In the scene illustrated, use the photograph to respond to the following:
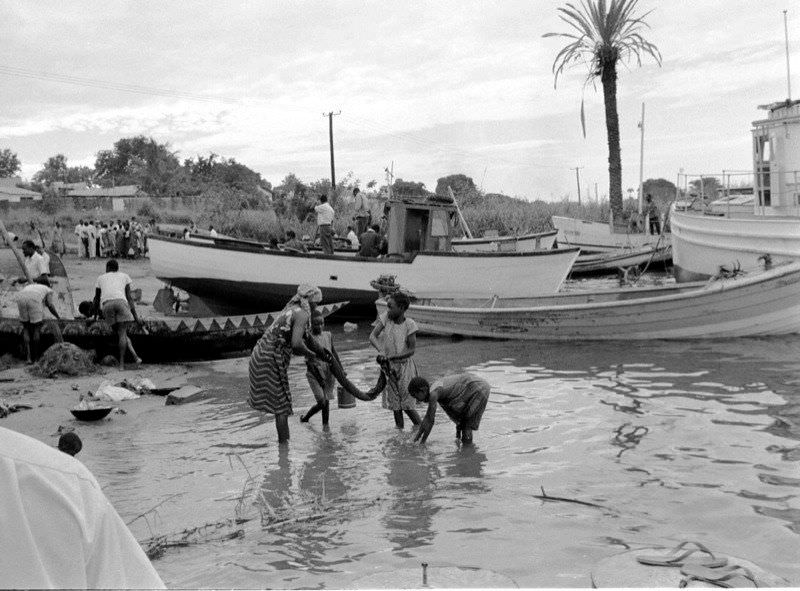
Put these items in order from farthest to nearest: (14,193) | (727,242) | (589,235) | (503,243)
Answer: (14,193), (589,235), (503,243), (727,242)

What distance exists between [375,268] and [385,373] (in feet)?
30.7

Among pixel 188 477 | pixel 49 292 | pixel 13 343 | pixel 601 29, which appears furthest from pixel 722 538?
pixel 601 29

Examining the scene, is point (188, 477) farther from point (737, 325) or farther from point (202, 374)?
point (737, 325)

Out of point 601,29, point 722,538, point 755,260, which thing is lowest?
point 722,538

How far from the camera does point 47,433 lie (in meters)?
7.85

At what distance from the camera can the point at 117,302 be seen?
10.8m

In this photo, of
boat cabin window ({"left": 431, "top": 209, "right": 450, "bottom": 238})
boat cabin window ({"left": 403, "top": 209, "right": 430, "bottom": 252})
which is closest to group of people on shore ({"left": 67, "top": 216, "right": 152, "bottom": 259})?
boat cabin window ({"left": 403, "top": 209, "right": 430, "bottom": 252})

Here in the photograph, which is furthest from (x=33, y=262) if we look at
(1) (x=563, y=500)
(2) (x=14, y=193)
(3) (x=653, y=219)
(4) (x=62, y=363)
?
(2) (x=14, y=193)

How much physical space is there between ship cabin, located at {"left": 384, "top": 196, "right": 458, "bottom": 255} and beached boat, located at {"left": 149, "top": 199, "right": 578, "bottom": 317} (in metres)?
0.02

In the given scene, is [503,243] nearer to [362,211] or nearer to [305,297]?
[362,211]

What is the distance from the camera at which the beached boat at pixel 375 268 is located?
1622 centimetres

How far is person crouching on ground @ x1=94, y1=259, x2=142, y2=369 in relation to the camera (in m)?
10.9

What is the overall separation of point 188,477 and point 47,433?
7.38ft

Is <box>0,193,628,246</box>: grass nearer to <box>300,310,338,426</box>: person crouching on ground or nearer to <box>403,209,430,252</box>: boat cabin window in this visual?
<box>403,209,430,252</box>: boat cabin window
